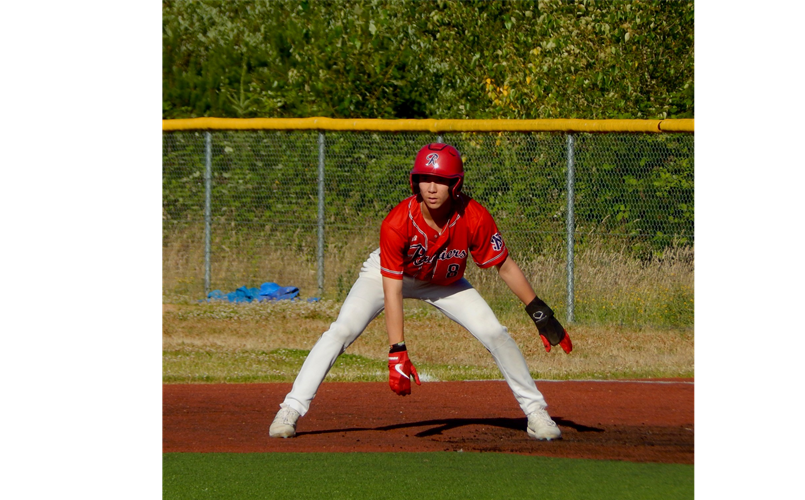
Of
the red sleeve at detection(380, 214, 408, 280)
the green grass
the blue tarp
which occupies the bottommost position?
the green grass

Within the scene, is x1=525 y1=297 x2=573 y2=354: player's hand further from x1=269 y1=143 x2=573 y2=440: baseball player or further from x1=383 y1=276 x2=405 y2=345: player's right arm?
x1=383 y1=276 x2=405 y2=345: player's right arm

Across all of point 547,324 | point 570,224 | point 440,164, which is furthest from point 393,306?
point 570,224

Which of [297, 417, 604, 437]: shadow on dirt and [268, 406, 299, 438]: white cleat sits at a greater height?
[268, 406, 299, 438]: white cleat

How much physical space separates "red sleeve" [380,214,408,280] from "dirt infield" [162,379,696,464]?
121cm

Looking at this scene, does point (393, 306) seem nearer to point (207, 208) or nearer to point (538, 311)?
point (538, 311)

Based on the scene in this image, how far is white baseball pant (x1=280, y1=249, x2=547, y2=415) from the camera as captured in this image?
20.6 feet

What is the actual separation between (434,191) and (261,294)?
7.93 meters

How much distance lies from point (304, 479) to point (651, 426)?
310 cm

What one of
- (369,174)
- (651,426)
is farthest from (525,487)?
(369,174)

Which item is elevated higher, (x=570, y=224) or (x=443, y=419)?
(x=570, y=224)

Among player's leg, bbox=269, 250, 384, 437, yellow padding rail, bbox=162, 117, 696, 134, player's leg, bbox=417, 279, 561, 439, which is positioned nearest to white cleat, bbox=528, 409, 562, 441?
player's leg, bbox=417, 279, 561, 439

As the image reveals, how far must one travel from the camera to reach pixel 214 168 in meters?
14.4

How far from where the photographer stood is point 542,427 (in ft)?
20.7

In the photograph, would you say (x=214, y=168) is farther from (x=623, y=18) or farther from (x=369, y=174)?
(x=623, y=18)
